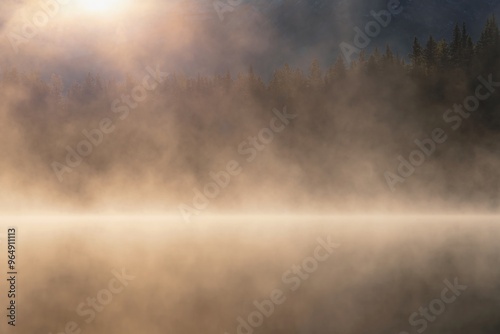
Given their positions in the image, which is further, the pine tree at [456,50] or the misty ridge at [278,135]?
the pine tree at [456,50]

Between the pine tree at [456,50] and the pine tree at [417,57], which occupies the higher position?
the pine tree at [417,57]

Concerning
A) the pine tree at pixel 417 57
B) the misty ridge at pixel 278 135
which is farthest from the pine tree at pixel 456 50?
the pine tree at pixel 417 57

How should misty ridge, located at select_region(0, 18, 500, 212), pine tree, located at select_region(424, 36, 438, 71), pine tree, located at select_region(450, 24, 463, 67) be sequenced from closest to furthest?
misty ridge, located at select_region(0, 18, 500, 212) → pine tree, located at select_region(450, 24, 463, 67) → pine tree, located at select_region(424, 36, 438, 71)

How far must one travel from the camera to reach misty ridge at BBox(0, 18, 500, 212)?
55406mm

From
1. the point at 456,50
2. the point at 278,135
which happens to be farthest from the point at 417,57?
the point at 278,135

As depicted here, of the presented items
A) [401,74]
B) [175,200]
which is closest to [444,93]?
[401,74]

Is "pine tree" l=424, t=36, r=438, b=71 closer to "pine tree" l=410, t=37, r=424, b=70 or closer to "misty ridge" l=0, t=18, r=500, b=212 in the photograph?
"misty ridge" l=0, t=18, r=500, b=212

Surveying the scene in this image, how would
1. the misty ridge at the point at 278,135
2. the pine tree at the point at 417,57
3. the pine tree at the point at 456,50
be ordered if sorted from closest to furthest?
the misty ridge at the point at 278,135 → the pine tree at the point at 456,50 → the pine tree at the point at 417,57

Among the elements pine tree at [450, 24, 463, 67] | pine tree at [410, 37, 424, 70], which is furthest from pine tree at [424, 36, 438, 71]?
pine tree at [450, 24, 463, 67]

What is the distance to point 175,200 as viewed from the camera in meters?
58.9

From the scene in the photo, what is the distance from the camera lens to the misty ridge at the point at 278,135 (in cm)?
5541

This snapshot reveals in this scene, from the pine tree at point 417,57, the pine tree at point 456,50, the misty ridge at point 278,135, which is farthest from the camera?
the pine tree at point 417,57

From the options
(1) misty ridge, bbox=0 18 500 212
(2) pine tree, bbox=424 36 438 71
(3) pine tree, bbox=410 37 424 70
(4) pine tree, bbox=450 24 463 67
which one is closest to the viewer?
(1) misty ridge, bbox=0 18 500 212

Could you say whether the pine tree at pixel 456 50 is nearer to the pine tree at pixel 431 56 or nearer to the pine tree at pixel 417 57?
the pine tree at pixel 431 56
